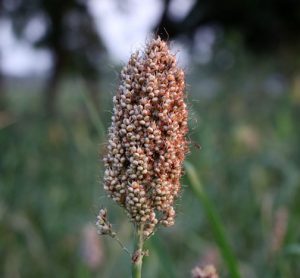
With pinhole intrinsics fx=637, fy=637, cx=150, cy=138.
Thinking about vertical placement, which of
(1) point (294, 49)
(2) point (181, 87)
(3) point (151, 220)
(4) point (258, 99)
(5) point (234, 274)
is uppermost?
(1) point (294, 49)

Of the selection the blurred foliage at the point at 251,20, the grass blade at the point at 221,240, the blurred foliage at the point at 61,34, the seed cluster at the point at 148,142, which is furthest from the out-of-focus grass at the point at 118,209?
the blurred foliage at the point at 251,20

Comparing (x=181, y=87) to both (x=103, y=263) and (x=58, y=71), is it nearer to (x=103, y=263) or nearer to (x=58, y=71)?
(x=103, y=263)

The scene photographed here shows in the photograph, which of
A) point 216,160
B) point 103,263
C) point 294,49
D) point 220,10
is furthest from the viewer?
point 220,10

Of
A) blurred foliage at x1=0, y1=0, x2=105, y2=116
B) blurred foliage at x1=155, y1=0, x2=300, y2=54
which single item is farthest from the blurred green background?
blurred foliage at x1=155, y1=0, x2=300, y2=54

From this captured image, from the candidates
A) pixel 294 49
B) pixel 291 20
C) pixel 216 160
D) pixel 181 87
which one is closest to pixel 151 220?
pixel 181 87

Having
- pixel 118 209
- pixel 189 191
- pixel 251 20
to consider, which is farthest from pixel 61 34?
pixel 118 209

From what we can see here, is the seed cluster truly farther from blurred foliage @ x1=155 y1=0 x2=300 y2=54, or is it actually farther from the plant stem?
blurred foliage @ x1=155 y1=0 x2=300 y2=54

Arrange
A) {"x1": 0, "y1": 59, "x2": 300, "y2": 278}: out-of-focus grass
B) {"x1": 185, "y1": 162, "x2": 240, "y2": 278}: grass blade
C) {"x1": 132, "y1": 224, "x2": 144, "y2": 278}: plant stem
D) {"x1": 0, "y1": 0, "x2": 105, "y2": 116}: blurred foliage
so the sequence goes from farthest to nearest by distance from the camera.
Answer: {"x1": 0, "y1": 0, "x2": 105, "y2": 116}: blurred foliage → {"x1": 0, "y1": 59, "x2": 300, "y2": 278}: out-of-focus grass → {"x1": 185, "y1": 162, "x2": 240, "y2": 278}: grass blade → {"x1": 132, "y1": 224, "x2": 144, "y2": 278}: plant stem

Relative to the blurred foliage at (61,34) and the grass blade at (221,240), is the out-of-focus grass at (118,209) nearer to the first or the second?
the grass blade at (221,240)
